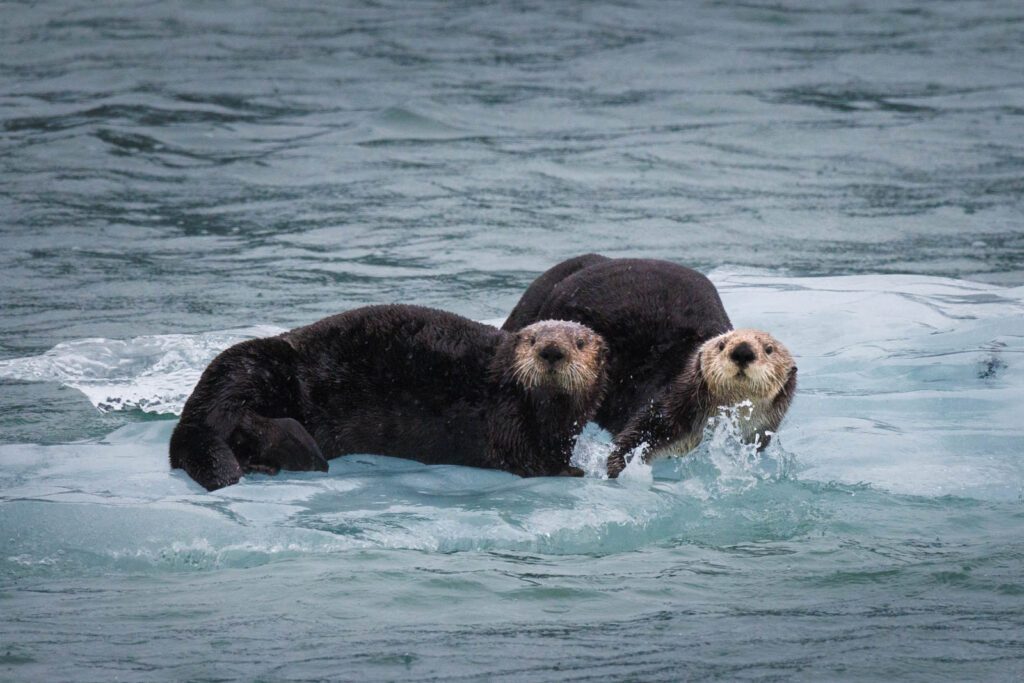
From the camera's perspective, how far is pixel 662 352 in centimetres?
672

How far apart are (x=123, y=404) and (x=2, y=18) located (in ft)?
41.8

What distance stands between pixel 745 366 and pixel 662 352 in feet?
2.41

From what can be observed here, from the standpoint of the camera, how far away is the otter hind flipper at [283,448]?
584 cm

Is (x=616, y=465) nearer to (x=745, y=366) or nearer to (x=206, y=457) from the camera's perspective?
(x=745, y=366)

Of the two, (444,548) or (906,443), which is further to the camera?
(906,443)

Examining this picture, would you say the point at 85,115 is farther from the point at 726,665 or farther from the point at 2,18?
the point at 726,665

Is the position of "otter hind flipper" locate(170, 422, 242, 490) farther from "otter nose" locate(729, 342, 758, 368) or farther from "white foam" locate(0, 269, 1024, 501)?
"otter nose" locate(729, 342, 758, 368)

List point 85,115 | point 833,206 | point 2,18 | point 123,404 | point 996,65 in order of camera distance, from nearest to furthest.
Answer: point 123,404 < point 833,206 < point 85,115 < point 996,65 < point 2,18

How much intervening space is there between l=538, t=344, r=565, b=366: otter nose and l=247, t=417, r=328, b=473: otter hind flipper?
3.28 feet

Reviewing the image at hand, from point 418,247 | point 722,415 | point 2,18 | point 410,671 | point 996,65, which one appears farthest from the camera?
point 2,18

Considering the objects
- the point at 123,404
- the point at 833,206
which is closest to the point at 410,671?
the point at 123,404

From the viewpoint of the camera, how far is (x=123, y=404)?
7.40 metres

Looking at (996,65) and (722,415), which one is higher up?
(996,65)

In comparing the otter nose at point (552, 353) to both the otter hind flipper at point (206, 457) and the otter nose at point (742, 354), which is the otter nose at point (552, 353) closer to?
the otter nose at point (742, 354)
